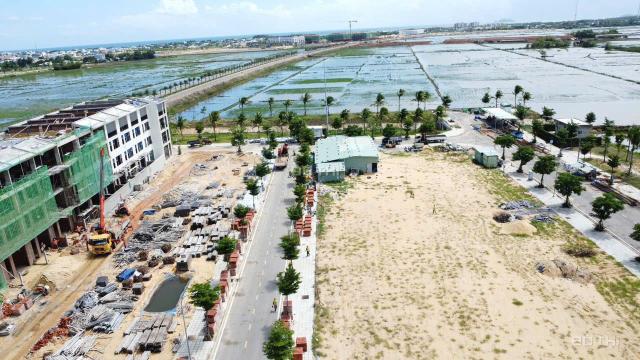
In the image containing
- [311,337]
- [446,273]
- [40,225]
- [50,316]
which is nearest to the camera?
[311,337]

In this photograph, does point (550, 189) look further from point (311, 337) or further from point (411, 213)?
point (311, 337)

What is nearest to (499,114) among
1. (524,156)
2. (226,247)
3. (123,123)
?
(524,156)

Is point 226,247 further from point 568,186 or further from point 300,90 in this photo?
point 300,90

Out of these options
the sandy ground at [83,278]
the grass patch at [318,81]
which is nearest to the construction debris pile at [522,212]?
the sandy ground at [83,278]

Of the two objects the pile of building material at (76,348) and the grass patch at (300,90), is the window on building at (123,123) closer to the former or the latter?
the pile of building material at (76,348)

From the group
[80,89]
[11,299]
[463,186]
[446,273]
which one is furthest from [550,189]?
[80,89]

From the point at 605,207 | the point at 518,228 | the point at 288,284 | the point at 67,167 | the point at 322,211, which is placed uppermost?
the point at 67,167
